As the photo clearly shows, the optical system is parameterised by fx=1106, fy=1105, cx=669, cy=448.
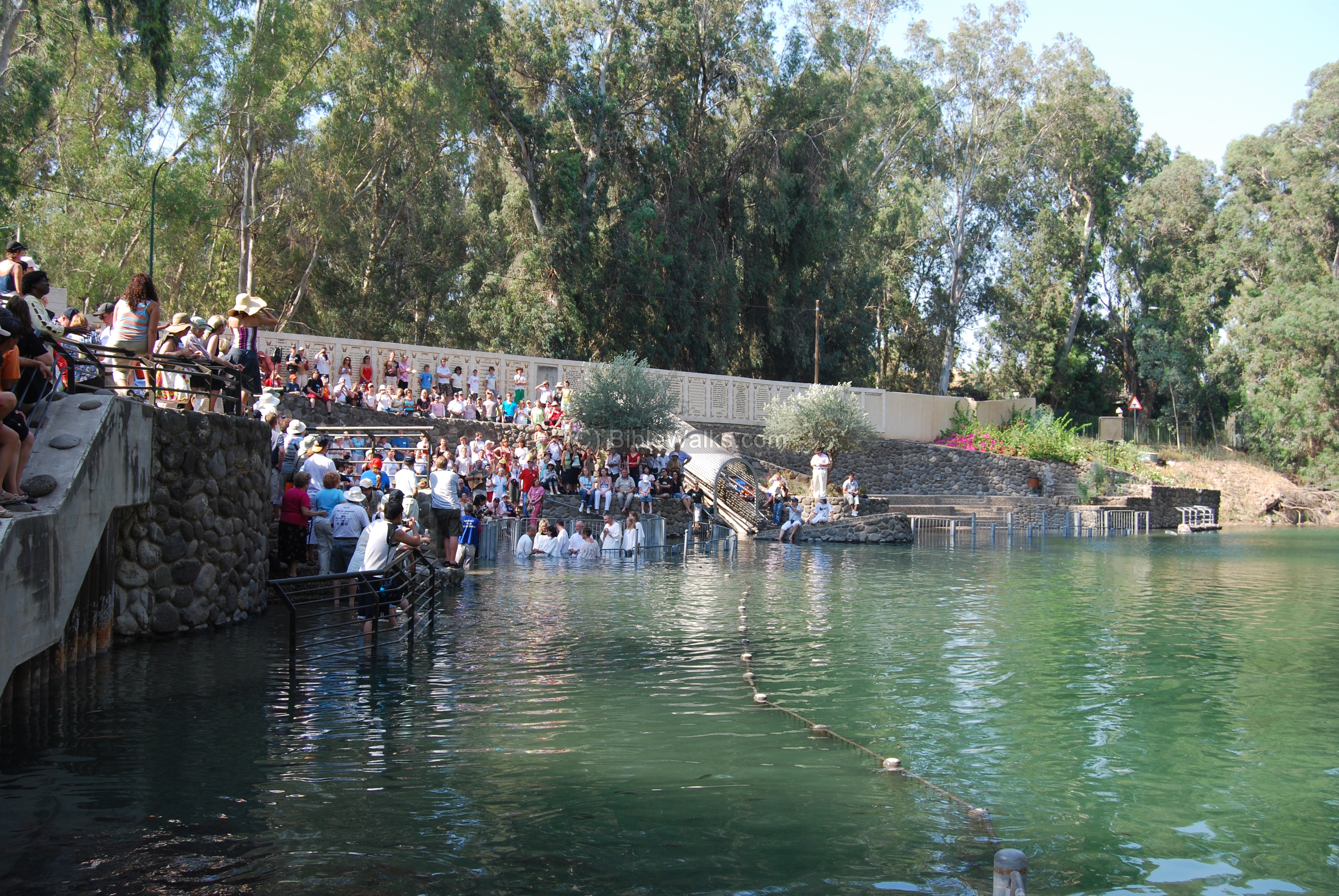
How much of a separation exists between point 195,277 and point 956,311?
31658 mm

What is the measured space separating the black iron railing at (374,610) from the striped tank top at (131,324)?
275cm

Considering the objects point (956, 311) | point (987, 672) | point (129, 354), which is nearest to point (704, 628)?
point (987, 672)

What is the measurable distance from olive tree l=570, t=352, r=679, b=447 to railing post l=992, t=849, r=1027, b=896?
24.7 meters

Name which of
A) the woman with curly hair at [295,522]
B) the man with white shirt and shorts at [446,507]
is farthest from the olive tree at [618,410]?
the woman with curly hair at [295,522]

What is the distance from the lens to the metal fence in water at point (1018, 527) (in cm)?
2805

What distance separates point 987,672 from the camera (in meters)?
9.42

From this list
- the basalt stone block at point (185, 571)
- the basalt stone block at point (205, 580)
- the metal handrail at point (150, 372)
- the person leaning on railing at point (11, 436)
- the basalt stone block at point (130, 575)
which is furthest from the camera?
the basalt stone block at point (205, 580)

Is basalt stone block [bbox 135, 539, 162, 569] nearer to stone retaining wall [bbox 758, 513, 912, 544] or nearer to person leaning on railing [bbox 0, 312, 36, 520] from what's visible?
person leaning on railing [bbox 0, 312, 36, 520]

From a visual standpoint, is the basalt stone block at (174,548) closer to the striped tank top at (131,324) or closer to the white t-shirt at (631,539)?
the striped tank top at (131,324)

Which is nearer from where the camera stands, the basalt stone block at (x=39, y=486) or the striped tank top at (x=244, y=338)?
the basalt stone block at (x=39, y=486)

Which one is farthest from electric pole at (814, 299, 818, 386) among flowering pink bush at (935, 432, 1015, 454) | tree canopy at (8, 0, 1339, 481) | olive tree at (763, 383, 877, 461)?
flowering pink bush at (935, 432, 1015, 454)

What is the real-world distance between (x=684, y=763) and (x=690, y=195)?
3591cm

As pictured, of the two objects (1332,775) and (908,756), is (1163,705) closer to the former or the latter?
(1332,775)

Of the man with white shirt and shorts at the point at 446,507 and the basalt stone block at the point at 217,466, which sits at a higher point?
the basalt stone block at the point at 217,466
